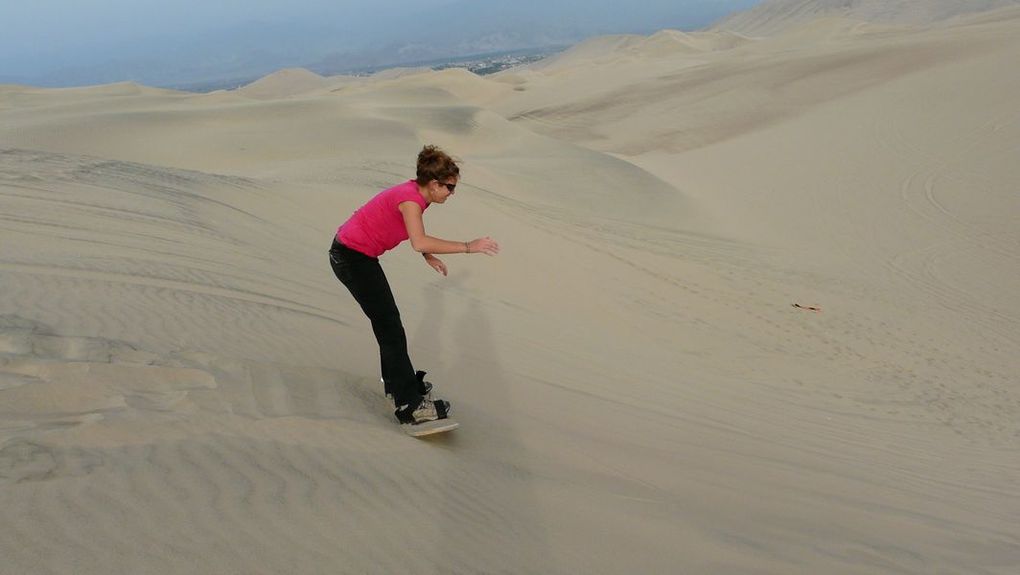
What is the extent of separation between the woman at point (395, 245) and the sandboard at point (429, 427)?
37 mm

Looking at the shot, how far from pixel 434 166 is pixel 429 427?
52.7 inches

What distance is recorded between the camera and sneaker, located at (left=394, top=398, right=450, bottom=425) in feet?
11.5

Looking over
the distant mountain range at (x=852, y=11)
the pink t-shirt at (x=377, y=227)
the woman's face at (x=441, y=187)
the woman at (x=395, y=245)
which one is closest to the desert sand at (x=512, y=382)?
the woman at (x=395, y=245)

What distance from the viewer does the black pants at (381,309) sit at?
133 inches

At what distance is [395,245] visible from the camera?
10.6ft

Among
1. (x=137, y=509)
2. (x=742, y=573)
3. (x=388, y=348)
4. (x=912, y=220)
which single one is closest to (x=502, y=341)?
(x=388, y=348)

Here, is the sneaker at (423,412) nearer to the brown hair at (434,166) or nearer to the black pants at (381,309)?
the black pants at (381,309)

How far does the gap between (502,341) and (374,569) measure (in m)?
3.49

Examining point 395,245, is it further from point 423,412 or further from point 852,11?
point 852,11

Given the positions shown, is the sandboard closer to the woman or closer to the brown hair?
the woman

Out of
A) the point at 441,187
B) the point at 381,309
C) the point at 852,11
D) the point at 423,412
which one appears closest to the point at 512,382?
the point at 423,412

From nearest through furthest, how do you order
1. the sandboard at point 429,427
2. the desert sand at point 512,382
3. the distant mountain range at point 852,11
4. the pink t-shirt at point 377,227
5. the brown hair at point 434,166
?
1. the desert sand at point 512,382
2. the brown hair at point 434,166
3. the pink t-shirt at point 377,227
4. the sandboard at point 429,427
5. the distant mountain range at point 852,11

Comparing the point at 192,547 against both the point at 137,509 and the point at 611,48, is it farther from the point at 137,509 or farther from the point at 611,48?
the point at 611,48

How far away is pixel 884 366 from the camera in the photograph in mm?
7180
